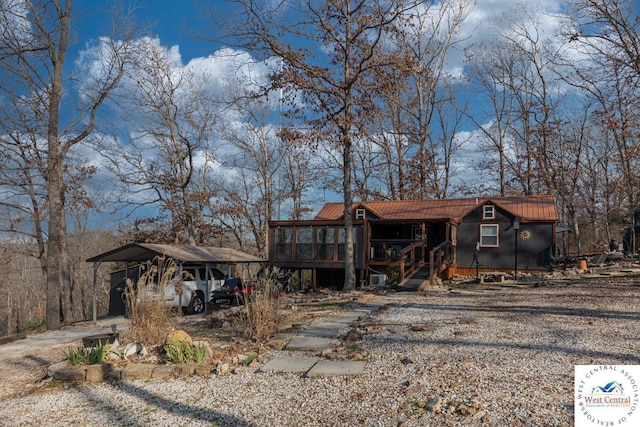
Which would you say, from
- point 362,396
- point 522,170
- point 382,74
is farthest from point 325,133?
point 522,170

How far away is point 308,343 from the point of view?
649 cm

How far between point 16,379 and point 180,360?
255 cm

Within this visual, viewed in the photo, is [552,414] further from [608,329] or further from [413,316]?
[413,316]

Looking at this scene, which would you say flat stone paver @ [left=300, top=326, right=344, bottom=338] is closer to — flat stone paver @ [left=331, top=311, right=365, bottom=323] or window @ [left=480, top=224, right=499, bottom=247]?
flat stone paver @ [left=331, top=311, right=365, bottom=323]

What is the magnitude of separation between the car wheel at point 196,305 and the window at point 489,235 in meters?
12.7

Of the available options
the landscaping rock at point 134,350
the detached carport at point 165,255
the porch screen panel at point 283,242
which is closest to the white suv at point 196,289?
the detached carport at point 165,255

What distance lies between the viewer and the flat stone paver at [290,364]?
5332 millimetres

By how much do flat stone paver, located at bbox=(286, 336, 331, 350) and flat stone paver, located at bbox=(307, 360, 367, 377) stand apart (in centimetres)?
73

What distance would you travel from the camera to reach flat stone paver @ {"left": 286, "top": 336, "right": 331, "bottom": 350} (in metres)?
6.26

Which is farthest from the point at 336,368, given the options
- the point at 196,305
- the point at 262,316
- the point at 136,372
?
the point at 196,305

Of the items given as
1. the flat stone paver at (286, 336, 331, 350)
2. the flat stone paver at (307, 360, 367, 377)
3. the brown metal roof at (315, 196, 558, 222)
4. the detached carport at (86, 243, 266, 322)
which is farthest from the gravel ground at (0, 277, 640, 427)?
the brown metal roof at (315, 196, 558, 222)

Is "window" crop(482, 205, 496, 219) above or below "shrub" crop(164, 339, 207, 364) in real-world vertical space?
above

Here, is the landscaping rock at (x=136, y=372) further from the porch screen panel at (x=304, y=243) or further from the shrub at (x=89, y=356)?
the porch screen panel at (x=304, y=243)

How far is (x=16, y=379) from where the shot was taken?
21.1 ft
